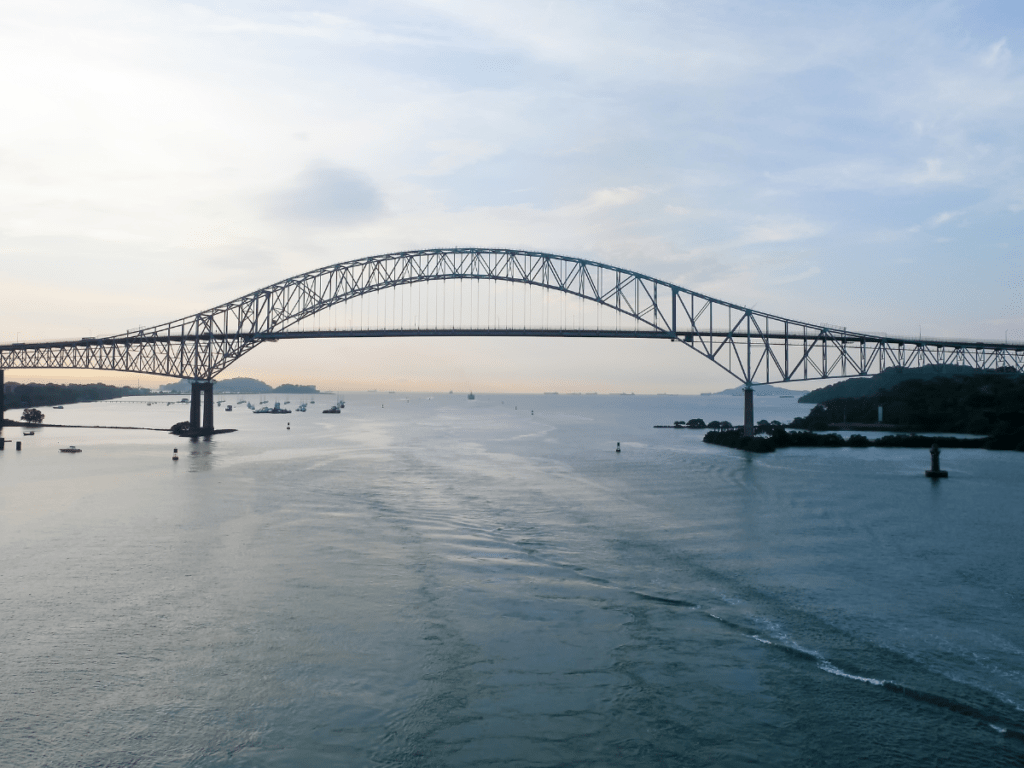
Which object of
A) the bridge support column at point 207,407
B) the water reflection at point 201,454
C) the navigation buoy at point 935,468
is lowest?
the water reflection at point 201,454

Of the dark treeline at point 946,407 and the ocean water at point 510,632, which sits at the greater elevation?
the dark treeline at point 946,407

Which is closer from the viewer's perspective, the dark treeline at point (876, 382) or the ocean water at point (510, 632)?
the ocean water at point (510, 632)

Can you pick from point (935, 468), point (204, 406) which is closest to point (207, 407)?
point (204, 406)

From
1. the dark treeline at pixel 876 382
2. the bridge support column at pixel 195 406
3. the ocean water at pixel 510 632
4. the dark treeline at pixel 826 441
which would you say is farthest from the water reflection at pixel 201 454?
the dark treeline at pixel 876 382

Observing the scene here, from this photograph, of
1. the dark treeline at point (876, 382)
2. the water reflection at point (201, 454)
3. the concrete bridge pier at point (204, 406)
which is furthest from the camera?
the dark treeline at point (876, 382)

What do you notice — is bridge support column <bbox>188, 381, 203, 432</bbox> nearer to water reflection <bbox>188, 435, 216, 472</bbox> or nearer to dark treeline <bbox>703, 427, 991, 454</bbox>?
water reflection <bbox>188, 435, 216, 472</bbox>

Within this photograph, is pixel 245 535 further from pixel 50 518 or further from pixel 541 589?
pixel 541 589

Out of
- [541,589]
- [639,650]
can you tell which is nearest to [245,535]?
[541,589]

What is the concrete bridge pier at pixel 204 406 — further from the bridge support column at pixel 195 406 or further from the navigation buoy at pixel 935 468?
the navigation buoy at pixel 935 468
